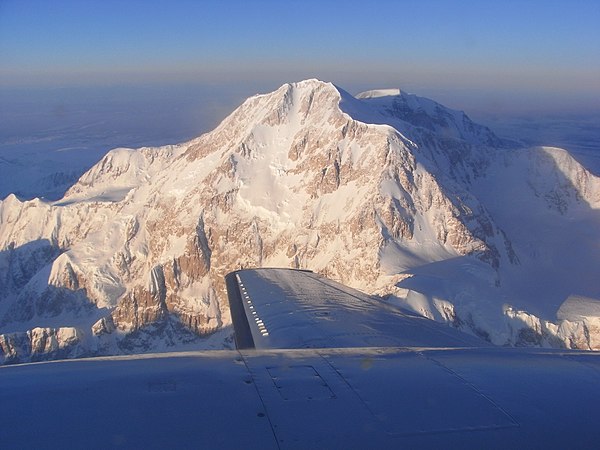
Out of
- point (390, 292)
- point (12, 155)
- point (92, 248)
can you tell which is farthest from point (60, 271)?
point (12, 155)

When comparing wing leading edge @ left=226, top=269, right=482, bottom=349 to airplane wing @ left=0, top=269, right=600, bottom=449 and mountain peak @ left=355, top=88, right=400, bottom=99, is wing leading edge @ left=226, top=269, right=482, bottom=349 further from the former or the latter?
mountain peak @ left=355, top=88, right=400, bottom=99

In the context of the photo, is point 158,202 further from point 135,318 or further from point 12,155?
point 12,155

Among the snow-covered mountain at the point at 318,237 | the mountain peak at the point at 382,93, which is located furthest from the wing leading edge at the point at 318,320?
the mountain peak at the point at 382,93

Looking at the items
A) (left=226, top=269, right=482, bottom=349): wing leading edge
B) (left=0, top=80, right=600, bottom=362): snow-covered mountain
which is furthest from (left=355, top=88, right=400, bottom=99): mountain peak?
(left=226, top=269, right=482, bottom=349): wing leading edge

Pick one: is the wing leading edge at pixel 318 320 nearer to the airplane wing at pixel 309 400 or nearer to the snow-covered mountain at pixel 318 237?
the airplane wing at pixel 309 400

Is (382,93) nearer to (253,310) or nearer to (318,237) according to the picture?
(318,237)
